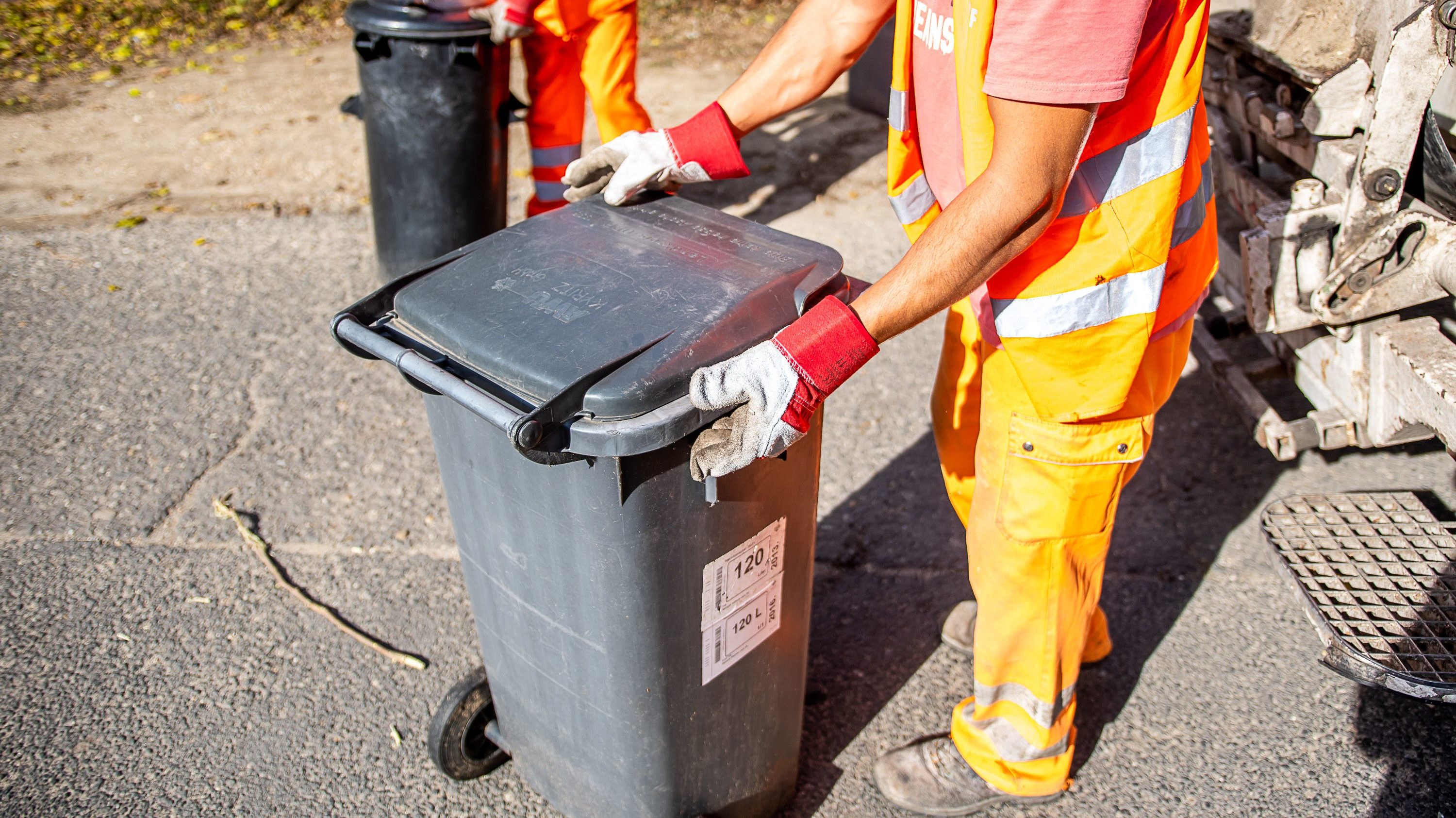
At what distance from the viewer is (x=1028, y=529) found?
184 cm

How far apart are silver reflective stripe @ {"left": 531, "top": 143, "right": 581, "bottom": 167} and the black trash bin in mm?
144

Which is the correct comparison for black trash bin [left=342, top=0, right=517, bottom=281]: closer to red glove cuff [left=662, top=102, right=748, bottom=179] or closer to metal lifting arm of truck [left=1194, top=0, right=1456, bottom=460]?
red glove cuff [left=662, top=102, right=748, bottom=179]

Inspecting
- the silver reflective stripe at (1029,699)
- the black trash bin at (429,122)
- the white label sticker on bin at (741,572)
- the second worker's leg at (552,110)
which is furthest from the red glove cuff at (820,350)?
the second worker's leg at (552,110)

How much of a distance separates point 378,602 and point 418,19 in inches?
82.5

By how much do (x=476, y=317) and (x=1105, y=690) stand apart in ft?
5.76

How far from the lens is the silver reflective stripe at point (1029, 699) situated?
2.00 meters

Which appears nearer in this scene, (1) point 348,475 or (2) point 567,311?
(2) point 567,311

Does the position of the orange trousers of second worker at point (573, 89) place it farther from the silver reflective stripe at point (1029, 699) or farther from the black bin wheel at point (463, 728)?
the silver reflective stripe at point (1029, 699)

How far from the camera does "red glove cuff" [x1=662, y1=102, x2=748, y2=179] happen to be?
6.50 feet

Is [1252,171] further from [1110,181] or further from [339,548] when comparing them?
[339,548]

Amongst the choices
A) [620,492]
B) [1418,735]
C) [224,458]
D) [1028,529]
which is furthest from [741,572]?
[224,458]

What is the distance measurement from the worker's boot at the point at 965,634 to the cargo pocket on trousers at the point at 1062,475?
2.24ft

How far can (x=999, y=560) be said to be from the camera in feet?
6.25

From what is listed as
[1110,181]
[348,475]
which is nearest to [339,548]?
[348,475]
